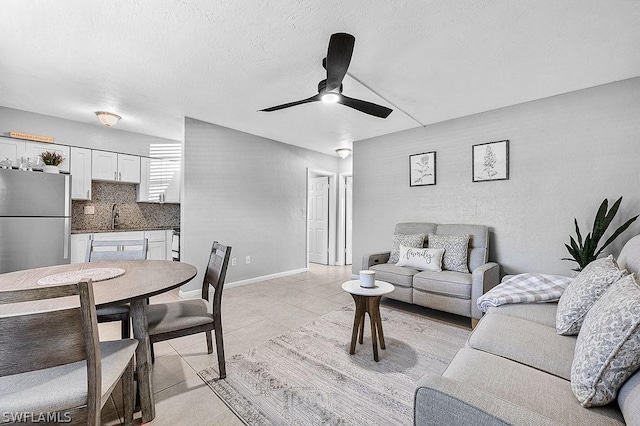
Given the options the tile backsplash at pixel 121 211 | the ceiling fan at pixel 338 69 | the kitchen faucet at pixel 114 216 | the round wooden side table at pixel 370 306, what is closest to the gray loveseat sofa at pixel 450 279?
the round wooden side table at pixel 370 306

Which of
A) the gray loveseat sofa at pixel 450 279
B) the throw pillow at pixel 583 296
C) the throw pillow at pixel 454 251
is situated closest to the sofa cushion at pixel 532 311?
the throw pillow at pixel 583 296

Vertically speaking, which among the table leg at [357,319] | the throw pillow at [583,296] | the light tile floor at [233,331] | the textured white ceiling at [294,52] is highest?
the textured white ceiling at [294,52]

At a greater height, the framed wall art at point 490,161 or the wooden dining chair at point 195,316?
the framed wall art at point 490,161

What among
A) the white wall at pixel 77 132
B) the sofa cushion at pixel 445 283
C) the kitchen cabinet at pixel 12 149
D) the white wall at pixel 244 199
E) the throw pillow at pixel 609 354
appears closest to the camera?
the throw pillow at pixel 609 354

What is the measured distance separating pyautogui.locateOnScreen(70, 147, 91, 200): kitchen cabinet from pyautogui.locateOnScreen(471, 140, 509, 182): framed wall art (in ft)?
17.0

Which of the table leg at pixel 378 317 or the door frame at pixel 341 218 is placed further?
the door frame at pixel 341 218

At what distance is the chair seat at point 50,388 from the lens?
971 millimetres

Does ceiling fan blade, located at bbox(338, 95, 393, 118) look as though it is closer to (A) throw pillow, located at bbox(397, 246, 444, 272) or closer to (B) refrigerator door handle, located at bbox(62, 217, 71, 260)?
(A) throw pillow, located at bbox(397, 246, 444, 272)

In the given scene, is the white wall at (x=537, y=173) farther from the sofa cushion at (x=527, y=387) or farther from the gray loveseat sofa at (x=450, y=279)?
the sofa cushion at (x=527, y=387)

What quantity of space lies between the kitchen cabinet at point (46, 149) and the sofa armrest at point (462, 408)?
4.80 m

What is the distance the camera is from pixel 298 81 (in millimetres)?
2738

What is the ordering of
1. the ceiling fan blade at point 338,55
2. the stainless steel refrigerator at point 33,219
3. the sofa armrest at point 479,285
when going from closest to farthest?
the ceiling fan blade at point 338,55, the sofa armrest at point 479,285, the stainless steel refrigerator at point 33,219

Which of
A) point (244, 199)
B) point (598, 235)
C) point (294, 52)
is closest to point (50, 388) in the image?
point (294, 52)

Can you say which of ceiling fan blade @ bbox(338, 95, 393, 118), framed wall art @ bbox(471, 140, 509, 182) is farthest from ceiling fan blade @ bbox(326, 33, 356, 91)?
framed wall art @ bbox(471, 140, 509, 182)
